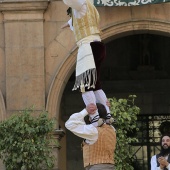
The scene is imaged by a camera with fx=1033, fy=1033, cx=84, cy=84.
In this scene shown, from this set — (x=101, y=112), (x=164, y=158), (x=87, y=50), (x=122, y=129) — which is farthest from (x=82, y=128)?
(x=122, y=129)

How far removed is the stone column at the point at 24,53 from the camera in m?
19.5

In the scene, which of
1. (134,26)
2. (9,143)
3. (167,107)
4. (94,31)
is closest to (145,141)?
(167,107)

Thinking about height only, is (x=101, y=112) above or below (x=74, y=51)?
below

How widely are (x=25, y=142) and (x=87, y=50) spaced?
6.69 m

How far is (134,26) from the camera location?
19.7m

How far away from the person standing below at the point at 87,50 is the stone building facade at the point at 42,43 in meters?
7.99

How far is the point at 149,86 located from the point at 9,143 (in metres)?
6.60

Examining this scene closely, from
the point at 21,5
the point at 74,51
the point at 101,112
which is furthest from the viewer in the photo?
the point at 74,51

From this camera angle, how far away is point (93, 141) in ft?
35.7

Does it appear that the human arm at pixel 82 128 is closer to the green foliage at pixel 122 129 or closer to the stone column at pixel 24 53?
the green foliage at pixel 122 129

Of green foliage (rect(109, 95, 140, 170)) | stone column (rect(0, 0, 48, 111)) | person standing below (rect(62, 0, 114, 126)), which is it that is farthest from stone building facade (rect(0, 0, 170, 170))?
person standing below (rect(62, 0, 114, 126))

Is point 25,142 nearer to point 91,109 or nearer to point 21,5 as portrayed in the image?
point 21,5

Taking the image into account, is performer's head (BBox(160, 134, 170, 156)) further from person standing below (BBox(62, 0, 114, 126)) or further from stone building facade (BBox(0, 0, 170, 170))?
stone building facade (BBox(0, 0, 170, 170))

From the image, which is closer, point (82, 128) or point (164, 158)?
point (82, 128)
